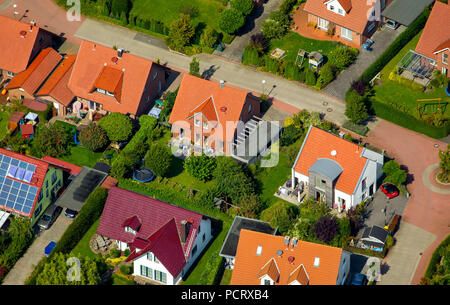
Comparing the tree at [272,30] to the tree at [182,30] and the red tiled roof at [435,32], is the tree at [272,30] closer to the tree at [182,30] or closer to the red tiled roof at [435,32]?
the tree at [182,30]

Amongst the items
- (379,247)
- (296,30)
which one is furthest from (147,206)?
(296,30)

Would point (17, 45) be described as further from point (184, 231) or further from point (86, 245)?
point (184, 231)

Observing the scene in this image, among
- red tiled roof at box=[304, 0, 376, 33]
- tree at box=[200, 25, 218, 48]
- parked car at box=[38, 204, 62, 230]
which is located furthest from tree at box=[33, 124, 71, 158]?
red tiled roof at box=[304, 0, 376, 33]

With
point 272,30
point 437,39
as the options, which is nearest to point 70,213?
point 272,30

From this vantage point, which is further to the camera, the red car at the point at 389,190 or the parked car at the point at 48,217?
the red car at the point at 389,190

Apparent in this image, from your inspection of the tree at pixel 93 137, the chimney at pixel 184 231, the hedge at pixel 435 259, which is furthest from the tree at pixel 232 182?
the hedge at pixel 435 259

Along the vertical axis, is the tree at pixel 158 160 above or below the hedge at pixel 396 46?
below

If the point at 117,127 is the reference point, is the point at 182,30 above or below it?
above
